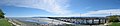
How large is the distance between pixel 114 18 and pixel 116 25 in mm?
10392

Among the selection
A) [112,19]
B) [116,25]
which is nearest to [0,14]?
[112,19]

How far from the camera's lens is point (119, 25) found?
29188mm

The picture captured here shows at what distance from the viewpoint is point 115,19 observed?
3931cm

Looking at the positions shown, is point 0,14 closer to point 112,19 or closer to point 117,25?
point 112,19

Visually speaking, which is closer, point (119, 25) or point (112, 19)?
point (119, 25)

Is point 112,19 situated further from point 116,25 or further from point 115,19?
point 116,25

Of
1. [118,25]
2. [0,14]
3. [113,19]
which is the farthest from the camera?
[0,14]

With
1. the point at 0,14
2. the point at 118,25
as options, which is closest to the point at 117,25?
the point at 118,25

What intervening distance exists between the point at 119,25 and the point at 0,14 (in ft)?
102

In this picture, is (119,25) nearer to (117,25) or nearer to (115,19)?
(117,25)

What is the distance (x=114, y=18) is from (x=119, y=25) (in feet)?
33.7

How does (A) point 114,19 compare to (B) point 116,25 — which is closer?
(B) point 116,25

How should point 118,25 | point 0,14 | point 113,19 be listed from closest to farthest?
point 118,25 < point 113,19 < point 0,14

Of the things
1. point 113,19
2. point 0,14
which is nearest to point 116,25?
point 113,19
